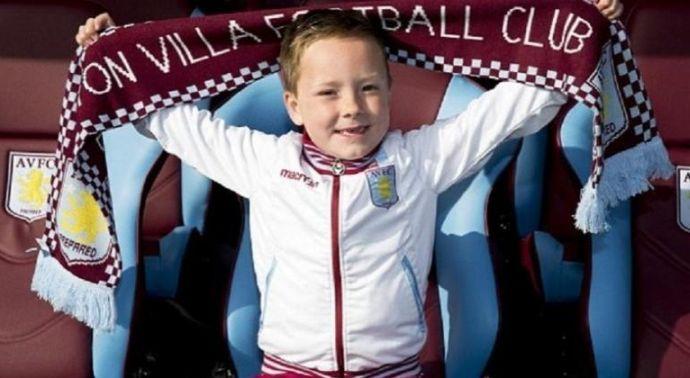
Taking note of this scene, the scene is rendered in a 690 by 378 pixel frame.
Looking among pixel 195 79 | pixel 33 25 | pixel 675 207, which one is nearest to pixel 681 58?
pixel 675 207

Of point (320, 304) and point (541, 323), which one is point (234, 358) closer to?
point (320, 304)

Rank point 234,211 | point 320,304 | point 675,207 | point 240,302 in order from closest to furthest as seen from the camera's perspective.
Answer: point 320,304 < point 240,302 < point 675,207 < point 234,211

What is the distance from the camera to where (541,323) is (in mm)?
2809

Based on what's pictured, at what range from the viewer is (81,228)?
2256 mm

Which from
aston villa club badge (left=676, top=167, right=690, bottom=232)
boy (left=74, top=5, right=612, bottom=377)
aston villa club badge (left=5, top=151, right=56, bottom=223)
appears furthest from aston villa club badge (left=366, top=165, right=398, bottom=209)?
aston villa club badge (left=5, top=151, right=56, bottom=223)

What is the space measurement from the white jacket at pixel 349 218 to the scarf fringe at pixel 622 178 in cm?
16

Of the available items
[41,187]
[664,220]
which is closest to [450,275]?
[664,220]

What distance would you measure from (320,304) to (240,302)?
0.21 meters

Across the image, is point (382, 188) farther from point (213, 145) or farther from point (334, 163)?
point (213, 145)

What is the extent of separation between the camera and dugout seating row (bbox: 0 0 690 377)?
7.53 feet

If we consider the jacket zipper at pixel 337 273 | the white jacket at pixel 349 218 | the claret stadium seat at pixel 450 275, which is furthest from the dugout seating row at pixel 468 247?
the jacket zipper at pixel 337 273

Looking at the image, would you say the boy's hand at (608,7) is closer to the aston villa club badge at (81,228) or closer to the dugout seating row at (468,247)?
the dugout seating row at (468,247)

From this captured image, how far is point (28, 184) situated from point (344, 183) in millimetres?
795

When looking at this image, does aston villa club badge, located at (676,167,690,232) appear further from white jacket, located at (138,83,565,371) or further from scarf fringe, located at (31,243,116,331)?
scarf fringe, located at (31,243,116,331)
